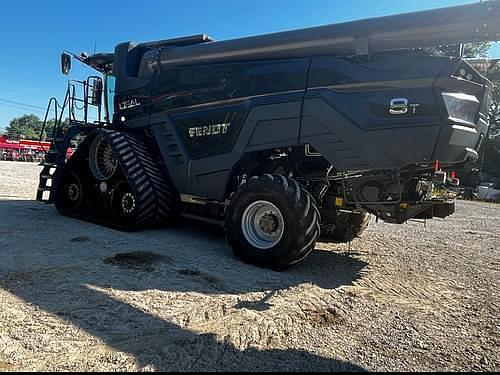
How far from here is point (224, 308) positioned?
12.1 feet

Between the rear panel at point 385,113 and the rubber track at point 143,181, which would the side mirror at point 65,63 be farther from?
the rear panel at point 385,113

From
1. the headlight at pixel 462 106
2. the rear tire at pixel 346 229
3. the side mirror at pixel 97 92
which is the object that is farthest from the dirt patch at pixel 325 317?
the side mirror at pixel 97 92

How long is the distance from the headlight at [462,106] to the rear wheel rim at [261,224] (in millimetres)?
2375

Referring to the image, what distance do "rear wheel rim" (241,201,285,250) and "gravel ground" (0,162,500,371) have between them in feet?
1.34

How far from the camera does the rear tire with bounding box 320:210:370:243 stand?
689cm

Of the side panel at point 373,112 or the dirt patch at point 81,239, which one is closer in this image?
the side panel at point 373,112

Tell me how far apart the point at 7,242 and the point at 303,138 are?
4.17 m

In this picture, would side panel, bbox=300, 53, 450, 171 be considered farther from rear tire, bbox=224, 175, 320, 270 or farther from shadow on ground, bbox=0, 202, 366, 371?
shadow on ground, bbox=0, 202, 366, 371

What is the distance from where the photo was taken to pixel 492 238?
8688mm

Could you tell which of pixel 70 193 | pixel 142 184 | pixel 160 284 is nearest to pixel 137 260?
pixel 160 284

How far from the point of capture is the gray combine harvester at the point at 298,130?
15.4ft

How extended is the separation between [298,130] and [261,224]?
4.43 feet

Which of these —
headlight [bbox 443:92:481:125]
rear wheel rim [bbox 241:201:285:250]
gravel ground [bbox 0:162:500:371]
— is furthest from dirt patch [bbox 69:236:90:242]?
headlight [bbox 443:92:481:125]

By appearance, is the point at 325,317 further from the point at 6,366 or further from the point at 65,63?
the point at 65,63
